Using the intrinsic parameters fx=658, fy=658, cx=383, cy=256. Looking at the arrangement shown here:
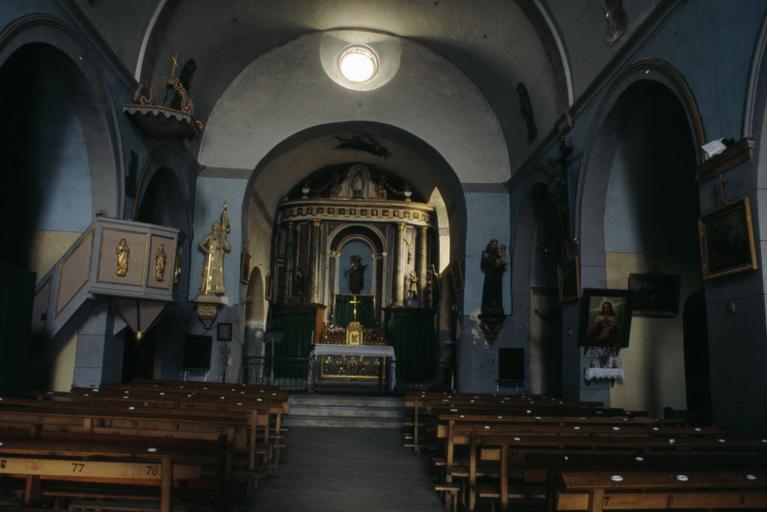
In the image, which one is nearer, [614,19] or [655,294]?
[614,19]

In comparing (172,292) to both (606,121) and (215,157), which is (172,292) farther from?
(606,121)

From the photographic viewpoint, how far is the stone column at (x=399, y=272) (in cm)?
1906

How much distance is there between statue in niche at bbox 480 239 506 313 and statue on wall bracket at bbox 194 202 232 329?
5169mm

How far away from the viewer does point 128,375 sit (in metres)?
12.1

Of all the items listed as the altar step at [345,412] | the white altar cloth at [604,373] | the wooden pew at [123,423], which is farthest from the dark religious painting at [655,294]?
the wooden pew at [123,423]

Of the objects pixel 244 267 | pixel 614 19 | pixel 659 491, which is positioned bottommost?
pixel 659 491

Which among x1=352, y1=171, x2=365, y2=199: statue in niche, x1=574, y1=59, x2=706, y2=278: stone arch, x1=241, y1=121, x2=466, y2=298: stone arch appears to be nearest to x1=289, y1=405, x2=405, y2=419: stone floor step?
x1=574, y1=59, x2=706, y2=278: stone arch

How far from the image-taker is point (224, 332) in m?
12.8

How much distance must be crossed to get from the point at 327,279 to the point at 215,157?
6686 mm

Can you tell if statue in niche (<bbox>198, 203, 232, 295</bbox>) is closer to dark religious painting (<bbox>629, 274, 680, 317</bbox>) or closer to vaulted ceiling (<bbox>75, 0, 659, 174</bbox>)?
vaulted ceiling (<bbox>75, 0, 659, 174</bbox>)

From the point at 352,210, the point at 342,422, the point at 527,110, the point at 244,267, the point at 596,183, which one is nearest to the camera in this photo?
the point at 596,183

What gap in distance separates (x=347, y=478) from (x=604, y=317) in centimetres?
442

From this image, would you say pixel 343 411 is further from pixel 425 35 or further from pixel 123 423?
pixel 425 35

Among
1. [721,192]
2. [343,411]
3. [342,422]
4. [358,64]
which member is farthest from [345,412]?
[358,64]
